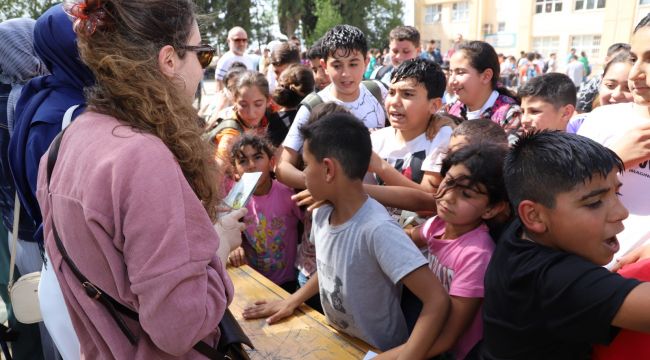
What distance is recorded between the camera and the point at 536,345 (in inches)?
46.0

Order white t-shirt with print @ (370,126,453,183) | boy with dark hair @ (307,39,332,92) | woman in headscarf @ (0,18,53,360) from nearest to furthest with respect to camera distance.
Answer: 1. woman in headscarf @ (0,18,53,360)
2. white t-shirt with print @ (370,126,453,183)
3. boy with dark hair @ (307,39,332,92)

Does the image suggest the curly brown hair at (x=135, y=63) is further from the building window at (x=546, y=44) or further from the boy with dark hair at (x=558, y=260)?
the building window at (x=546, y=44)

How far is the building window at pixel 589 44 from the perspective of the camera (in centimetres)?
2797

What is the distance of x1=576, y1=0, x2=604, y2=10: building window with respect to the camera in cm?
2752

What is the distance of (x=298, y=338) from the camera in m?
1.89

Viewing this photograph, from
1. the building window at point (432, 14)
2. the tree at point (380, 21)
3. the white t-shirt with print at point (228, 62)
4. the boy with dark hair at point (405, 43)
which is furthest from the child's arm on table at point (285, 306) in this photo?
the building window at point (432, 14)

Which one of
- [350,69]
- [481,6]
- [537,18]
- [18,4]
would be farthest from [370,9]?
[350,69]

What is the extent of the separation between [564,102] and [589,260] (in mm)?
1816

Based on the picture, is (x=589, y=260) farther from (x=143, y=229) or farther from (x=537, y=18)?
(x=537, y=18)

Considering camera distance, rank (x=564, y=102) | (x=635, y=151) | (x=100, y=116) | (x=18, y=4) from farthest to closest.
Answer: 1. (x=18, y=4)
2. (x=564, y=102)
3. (x=635, y=151)
4. (x=100, y=116)

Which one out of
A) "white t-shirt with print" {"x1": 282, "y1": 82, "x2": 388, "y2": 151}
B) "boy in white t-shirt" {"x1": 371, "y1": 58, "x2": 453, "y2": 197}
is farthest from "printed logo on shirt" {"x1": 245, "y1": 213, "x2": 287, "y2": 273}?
"white t-shirt with print" {"x1": 282, "y1": 82, "x2": 388, "y2": 151}

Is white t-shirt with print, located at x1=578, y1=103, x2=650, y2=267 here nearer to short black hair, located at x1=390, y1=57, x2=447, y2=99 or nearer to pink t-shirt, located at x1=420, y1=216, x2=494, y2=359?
pink t-shirt, located at x1=420, y1=216, x2=494, y2=359

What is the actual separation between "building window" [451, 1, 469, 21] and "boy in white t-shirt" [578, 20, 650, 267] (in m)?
36.2

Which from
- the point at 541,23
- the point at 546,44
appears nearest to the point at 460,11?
the point at 541,23
